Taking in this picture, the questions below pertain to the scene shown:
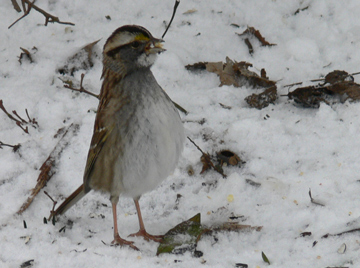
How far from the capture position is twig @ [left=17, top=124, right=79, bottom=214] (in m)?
4.44

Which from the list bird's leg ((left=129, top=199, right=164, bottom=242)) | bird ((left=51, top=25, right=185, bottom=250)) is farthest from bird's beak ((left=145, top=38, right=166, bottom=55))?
bird's leg ((left=129, top=199, right=164, bottom=242))

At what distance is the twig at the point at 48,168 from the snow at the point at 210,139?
0.05m

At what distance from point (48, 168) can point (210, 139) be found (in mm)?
1420

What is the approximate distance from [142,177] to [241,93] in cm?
185

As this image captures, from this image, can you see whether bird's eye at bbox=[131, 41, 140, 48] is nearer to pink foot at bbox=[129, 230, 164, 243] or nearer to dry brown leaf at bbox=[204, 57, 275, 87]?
pink foot at bbox=[129, 230, 164, 243]

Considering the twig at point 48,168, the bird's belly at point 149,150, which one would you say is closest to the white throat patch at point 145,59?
the bird's belly at point 149,150

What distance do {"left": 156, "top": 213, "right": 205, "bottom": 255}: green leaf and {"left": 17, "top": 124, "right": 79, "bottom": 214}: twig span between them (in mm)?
1176

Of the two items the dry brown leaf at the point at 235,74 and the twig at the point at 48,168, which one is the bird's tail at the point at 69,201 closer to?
the twig at the point at 48,168

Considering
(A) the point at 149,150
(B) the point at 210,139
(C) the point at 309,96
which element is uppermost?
(A) the point at 149,150

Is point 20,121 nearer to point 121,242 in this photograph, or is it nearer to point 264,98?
point 121,242

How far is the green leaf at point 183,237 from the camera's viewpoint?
12.8 ft

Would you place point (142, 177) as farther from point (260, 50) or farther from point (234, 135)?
point (260, 50)

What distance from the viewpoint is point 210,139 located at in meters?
4.92

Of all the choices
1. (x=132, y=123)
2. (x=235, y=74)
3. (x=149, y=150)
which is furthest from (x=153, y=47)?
(x=235, y=74)
